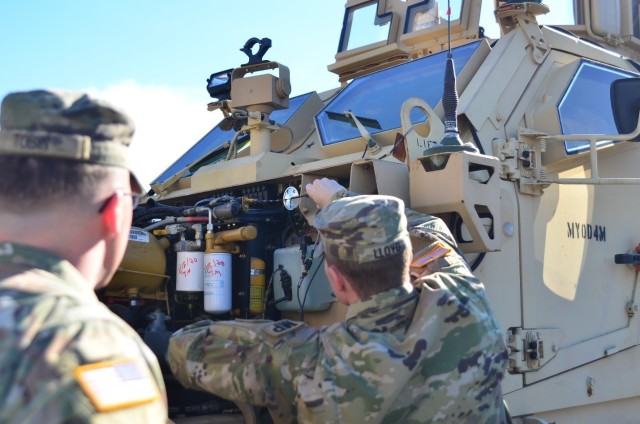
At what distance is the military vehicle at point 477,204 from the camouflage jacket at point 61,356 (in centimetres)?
156

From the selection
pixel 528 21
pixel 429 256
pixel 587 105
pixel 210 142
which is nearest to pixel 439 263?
pixel 429 256

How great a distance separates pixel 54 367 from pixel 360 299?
1195mm

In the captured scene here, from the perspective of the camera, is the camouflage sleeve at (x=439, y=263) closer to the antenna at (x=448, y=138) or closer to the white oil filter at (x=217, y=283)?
the antenna at (x=448, y=138)

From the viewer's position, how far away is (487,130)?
3.67 metres

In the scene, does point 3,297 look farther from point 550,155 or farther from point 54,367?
point 550,155

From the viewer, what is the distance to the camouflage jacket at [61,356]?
3.83 ft

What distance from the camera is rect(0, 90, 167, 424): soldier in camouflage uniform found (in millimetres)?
1179

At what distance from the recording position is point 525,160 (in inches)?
144

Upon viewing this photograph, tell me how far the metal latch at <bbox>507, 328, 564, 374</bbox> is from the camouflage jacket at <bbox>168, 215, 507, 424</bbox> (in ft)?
3.48

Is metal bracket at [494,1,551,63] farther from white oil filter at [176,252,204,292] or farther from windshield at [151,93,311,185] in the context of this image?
white oil filter at [176,252,204,292]

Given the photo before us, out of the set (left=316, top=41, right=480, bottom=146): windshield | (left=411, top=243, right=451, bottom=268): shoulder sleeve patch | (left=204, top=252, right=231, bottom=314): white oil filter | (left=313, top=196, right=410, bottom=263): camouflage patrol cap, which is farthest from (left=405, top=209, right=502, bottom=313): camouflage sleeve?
(left=316, top=41, right=480, bottom=146): windshield

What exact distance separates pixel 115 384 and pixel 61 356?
0.09 m

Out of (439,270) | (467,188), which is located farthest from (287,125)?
(439,270)

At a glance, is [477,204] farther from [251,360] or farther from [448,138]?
[251,360]
